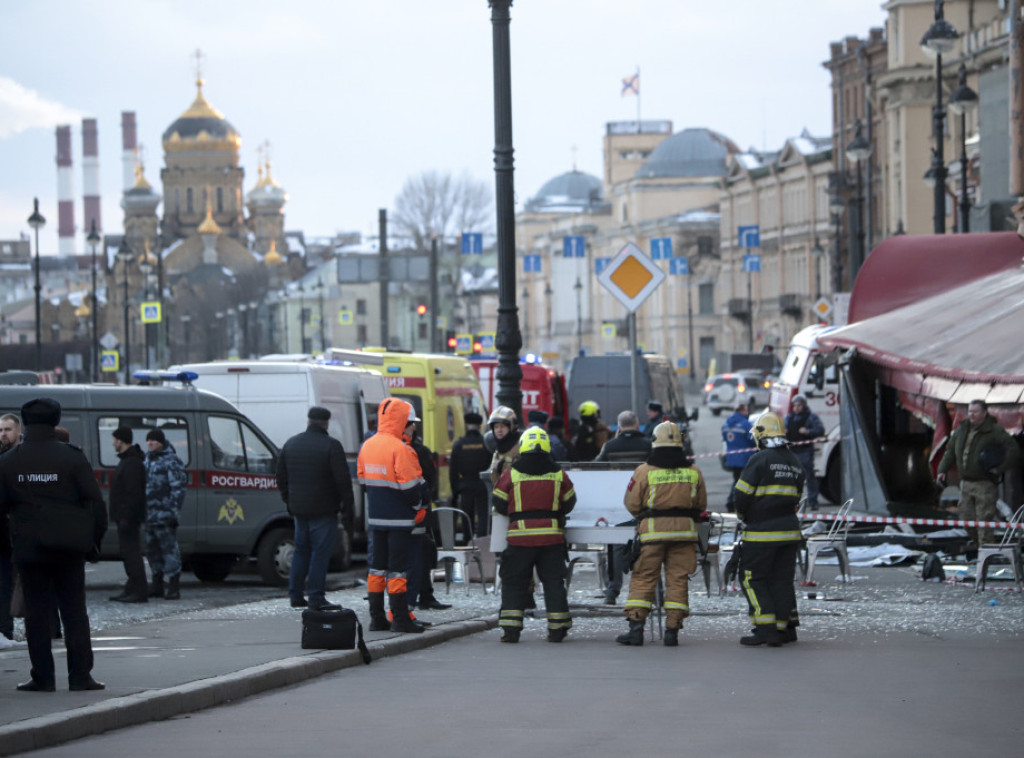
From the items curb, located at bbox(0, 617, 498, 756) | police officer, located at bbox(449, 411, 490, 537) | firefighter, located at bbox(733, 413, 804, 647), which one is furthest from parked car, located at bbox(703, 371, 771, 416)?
curb, located at bbox(0, 617, 498, 756)

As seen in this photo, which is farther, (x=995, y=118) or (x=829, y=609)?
(x=995, y=118)

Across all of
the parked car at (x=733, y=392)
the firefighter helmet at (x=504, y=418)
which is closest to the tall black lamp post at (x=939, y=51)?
the firefighter helmet at (x=504, y=418)

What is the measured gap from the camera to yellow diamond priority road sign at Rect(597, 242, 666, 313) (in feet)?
56.8

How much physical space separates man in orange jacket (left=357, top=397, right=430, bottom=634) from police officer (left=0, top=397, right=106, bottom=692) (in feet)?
11.7

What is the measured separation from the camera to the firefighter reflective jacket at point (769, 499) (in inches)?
538

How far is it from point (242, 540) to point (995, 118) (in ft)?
84.2

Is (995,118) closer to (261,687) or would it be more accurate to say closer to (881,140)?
(261,687)

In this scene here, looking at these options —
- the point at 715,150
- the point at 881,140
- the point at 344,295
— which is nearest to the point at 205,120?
the point at 344,295

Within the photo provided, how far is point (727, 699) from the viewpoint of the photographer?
34.3ft

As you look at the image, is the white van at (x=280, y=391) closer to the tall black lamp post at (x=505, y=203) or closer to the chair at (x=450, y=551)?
the tall black lamp post at (x=505, y=203)

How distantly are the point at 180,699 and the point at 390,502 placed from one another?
4033 mm

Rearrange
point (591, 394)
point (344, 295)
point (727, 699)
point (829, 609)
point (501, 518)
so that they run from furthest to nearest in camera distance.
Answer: point (344, 295) < point (591, 394) < point (829, 609) < point (501, 518) < point (727, 699)

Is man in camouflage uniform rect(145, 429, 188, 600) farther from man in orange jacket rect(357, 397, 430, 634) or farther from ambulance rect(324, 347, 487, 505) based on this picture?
ambulance rect(324, 347, 487, 505)

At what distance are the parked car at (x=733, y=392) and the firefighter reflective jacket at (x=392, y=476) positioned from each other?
59.8 m
